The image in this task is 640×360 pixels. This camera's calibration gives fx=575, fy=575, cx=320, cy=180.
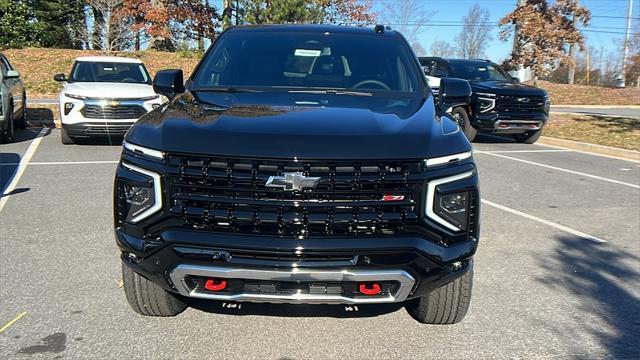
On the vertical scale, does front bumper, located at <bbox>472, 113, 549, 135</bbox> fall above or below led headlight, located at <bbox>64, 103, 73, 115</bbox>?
below

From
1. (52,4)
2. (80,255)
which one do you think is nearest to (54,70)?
(52,4)

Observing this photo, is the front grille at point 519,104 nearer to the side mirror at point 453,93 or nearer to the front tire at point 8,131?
the side mirror at point 453,93

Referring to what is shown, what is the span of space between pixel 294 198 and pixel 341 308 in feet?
3.92

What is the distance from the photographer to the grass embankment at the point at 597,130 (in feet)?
42.4

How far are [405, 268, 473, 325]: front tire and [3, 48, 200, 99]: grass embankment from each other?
19851 millimetres

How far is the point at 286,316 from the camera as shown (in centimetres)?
364

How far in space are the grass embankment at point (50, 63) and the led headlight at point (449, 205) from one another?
20.2m

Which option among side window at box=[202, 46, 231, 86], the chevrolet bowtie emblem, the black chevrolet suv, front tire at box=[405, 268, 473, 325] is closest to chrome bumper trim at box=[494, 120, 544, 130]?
side window at box=[202, 46, 231, 86]

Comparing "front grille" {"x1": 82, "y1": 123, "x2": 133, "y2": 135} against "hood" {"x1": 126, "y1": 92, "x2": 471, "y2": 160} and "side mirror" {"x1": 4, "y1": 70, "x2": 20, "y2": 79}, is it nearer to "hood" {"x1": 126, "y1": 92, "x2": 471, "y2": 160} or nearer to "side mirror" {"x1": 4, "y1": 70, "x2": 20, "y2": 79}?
"side mirror" {"x1": 4, "y1": 70, "x2": 20, "y2": 79}

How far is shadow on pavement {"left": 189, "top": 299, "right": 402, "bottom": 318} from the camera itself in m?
3.66

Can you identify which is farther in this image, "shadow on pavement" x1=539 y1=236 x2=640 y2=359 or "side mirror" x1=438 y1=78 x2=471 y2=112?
"side mirror" x1=438 y1=78 x2=471 y2=112

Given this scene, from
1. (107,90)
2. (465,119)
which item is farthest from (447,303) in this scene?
(465,119)

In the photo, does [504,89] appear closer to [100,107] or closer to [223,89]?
[100,107]

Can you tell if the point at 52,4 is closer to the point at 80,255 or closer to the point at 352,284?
the point at 80,255
